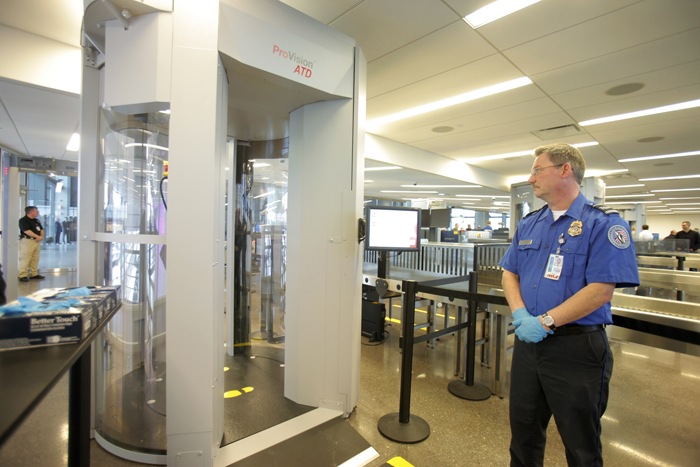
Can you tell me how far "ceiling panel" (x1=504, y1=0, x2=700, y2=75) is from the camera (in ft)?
7.65

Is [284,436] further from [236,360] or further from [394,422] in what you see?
[236,360]

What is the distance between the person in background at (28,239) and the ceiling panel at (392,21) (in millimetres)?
7827

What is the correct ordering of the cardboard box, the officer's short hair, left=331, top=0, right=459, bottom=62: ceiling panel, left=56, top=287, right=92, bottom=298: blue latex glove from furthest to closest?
left=331, top=0, right=459, bottom=62: ceiling panel → the officer's short hair → left=56, top=287, right=92, bottom=298: blue latex glove → the cardboard box

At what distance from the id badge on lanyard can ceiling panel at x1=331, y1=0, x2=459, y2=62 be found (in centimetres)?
184

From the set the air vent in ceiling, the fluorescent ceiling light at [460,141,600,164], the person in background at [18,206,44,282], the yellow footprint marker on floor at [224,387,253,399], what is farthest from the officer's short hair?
the person in background at [18,206,44,282]

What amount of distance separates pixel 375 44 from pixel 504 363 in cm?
290

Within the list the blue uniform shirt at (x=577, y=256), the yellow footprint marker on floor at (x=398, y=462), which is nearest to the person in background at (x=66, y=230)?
the yellow footprint marker on floor at (x=398, y=462)

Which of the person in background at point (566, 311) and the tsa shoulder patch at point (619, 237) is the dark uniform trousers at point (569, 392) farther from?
the tsa shoulder patch at point (619, 237)

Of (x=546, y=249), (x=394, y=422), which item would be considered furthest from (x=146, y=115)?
(x=394, y=422)

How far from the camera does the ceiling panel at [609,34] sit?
233 cm

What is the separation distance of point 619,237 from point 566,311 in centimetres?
38

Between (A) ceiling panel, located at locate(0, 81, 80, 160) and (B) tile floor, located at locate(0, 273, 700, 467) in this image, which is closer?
(B) tile floor, located at locate(0, 273, 700, 467)

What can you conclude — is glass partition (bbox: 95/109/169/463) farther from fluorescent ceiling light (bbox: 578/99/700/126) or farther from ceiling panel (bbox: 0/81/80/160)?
fluorescent ceiling light (bbox: 578/99/700/126)

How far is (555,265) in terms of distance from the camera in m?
1.49
